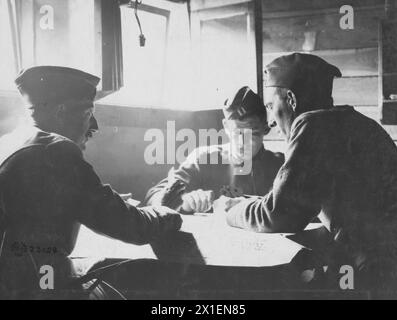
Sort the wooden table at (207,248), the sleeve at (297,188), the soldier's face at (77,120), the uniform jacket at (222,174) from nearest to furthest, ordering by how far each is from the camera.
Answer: the wooden table at (207,248), the sleeve at (297,188), the soldier's face at (77,120), the uniform jacket at (222,174)

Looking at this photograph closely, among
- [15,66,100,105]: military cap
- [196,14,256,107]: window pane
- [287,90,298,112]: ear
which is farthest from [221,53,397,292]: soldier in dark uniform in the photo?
[196,14,256,107]: window pane

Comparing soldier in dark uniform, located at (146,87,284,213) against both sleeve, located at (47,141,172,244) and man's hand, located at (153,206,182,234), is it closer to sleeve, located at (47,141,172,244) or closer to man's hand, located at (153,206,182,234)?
man's hand, located at (153,206,182,234)

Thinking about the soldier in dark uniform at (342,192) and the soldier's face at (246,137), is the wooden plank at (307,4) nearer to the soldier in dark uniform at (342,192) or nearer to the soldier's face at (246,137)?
the soldier's face at (246,137)

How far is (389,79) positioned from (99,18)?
1.72 m

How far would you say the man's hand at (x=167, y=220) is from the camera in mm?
1636

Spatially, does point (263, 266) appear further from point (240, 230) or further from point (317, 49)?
point (317, 49)

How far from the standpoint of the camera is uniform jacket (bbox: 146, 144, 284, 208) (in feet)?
8.20

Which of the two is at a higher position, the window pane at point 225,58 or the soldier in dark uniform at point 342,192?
the window pane at point 225,58

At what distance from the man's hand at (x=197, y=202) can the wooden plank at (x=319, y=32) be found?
4.03 feet

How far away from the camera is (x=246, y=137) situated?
8.41ft

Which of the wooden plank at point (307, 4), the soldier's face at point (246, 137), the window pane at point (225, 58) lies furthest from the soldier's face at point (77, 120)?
the wooden plank at point (307, 4)

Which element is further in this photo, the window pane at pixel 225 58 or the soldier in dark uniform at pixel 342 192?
the window pane at pixel 225 58

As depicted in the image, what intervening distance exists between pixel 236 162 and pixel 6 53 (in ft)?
4.99
